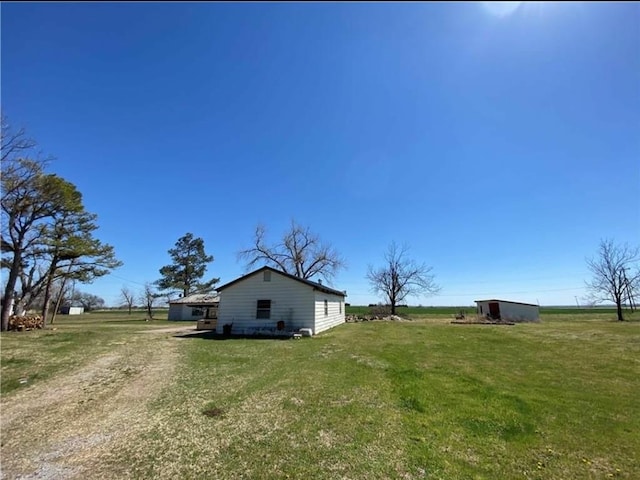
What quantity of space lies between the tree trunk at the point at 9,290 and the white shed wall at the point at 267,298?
13.2 m

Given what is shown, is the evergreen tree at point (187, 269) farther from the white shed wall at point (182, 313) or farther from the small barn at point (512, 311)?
the small barn at point (512, 311)

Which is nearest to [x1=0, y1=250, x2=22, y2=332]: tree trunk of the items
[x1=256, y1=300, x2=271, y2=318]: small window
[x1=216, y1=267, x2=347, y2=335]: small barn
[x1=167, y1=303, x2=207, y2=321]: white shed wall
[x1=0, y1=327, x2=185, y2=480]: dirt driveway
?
[x1=216, y1=267, x2=347, y2=335]: small barn

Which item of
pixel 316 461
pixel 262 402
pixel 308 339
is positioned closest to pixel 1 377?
pixel 262 402

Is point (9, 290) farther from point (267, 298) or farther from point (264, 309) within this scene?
point (267, 298)

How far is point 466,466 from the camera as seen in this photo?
4.21m

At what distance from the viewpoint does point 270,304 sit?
19.8m

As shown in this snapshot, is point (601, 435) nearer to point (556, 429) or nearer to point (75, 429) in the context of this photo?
point (556, 429)

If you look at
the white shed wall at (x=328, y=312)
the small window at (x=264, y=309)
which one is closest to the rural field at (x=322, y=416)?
the white shed wall at (x=328, y=312)

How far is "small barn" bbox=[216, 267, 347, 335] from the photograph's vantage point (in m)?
19.1

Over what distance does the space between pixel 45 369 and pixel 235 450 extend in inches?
351

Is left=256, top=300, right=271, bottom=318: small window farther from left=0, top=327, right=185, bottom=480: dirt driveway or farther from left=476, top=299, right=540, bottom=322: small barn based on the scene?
left=476, top=299, right=540, bottom=322: small barn

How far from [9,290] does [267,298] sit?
16.3m

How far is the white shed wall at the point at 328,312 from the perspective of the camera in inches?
778

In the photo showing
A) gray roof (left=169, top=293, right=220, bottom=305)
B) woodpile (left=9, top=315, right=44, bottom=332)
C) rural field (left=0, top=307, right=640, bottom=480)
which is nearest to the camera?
rural field (left=0, top=307, right=640, bottom=480)
